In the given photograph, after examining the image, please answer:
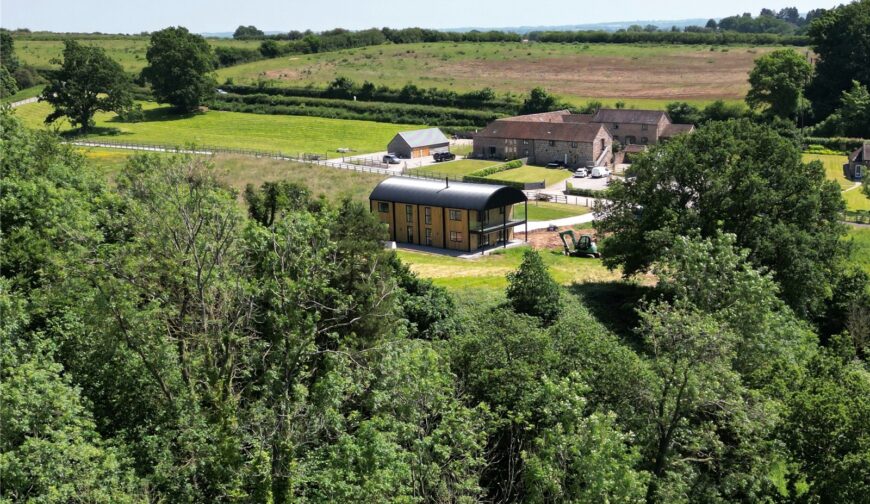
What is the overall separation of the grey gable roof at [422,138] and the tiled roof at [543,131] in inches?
193

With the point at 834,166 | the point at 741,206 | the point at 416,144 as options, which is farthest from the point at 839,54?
the point at 741,206

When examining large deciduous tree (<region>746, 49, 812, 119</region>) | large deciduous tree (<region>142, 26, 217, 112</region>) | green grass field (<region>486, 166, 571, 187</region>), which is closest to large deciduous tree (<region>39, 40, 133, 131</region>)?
large deciduous tree (<region>142, 26, 217, 112</region>)

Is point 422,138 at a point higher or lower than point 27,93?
lower

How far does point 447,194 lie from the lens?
54219mm

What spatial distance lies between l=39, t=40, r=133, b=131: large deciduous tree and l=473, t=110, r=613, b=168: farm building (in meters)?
42.8

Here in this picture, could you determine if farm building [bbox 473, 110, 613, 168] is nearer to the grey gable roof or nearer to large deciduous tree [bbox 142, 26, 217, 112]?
the grey gable roof

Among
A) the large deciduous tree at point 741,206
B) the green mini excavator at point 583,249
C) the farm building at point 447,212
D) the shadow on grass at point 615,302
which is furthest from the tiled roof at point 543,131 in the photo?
the shadow on grass at point 615,302

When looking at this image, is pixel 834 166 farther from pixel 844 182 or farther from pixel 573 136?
pixel 573 136

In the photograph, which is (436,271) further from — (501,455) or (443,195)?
(501,455)

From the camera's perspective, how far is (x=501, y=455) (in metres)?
22.8

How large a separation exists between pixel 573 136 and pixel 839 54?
41.4 m

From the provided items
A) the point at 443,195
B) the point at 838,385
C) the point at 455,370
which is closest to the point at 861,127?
the point at 443,195

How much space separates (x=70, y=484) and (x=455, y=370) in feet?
40.5

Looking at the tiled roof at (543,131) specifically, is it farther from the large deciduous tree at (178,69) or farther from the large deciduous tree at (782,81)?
the large deciduous tree at (178,69)
